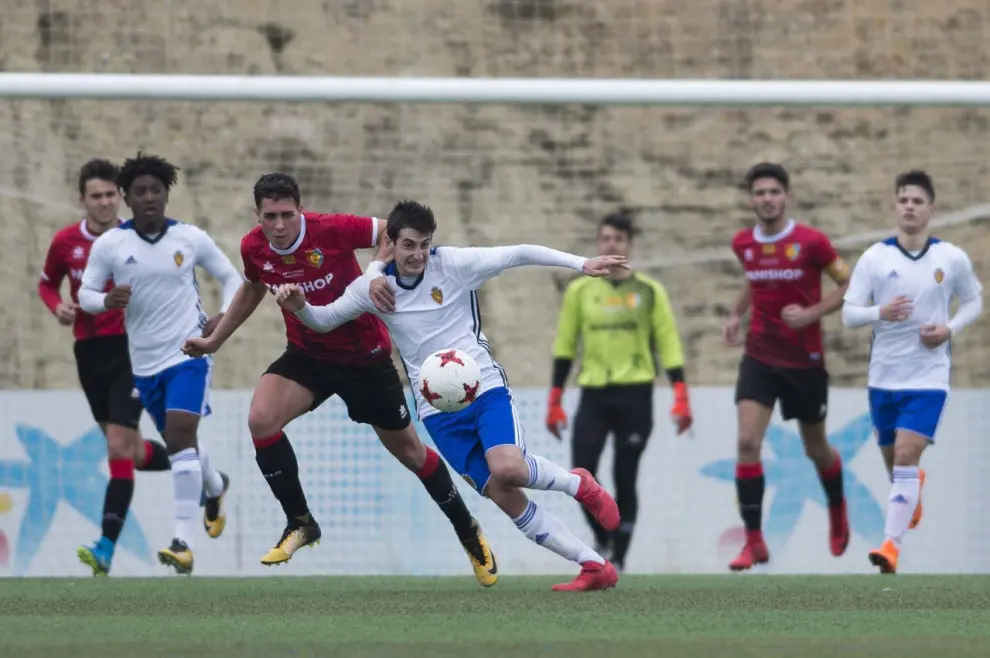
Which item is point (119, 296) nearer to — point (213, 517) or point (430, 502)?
point (213, 517)

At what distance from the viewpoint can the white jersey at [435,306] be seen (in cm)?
739

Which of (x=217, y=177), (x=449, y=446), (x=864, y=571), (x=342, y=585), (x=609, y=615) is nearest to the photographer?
(x=609, y=615)

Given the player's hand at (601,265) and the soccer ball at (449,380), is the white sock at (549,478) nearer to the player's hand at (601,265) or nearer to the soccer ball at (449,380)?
the soccer ball at (449,380)

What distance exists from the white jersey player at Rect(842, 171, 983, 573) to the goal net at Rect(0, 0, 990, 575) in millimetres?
1980

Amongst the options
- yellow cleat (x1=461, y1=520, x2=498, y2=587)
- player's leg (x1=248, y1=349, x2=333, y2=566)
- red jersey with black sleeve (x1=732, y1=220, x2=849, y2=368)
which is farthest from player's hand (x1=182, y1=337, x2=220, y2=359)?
red jersey with black sleeve (x1=732, y1=220, x2=849, y2=368)

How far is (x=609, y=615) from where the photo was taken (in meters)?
6.41

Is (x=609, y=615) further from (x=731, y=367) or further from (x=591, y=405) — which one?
(x=731, y=367)

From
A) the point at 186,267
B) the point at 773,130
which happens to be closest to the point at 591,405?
the point at 186,267

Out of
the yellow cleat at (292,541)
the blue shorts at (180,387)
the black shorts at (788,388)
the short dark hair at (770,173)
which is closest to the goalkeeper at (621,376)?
the black shorts at (788,388)

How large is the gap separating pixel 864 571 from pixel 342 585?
13.4 ft

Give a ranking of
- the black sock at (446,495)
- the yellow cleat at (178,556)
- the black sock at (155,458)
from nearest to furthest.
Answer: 1. the black sock at (446,495)
2. the yellow cleat at (178,556)
3. the black sock at (155,458)

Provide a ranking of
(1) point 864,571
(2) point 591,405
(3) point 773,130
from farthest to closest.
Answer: (3) point 773,130 < (1) point 864,571 < (2) point 591,405

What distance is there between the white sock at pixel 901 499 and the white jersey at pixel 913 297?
0.44 metres

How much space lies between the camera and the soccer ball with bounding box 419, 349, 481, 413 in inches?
281
